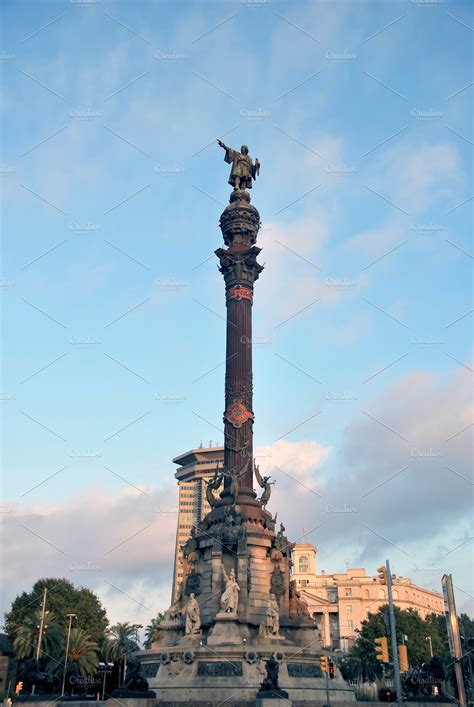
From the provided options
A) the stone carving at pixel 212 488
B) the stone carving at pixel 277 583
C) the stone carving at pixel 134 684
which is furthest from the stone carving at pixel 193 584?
the stone carving at pixel 134 684

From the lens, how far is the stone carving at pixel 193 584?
3787 centimetres

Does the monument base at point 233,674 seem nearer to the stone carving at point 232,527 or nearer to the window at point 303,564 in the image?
the stone carving at point 232,527

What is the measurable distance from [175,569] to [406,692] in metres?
109

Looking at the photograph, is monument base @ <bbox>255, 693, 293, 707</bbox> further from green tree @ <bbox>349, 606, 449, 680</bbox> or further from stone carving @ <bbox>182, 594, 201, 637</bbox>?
green tree @ <bbox>349, 606, 449, 680</bbox>

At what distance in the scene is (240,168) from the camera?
49.5m

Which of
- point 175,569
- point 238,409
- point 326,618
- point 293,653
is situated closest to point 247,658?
point 293,653

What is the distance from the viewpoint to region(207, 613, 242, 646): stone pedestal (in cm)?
3331

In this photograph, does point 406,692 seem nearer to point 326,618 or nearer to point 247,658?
point 247,658

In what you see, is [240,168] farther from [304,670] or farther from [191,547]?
[304,670]

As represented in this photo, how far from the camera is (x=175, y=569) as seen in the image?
13588 cm

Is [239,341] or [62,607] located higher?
[239,341]

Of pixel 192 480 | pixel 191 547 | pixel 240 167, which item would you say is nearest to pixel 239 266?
pixel 240 167

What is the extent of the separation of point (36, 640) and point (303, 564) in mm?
72938

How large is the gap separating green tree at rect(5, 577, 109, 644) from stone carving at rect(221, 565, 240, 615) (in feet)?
100
